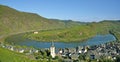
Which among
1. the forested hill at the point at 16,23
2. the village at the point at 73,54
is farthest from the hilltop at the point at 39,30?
the village at the point at 73,54

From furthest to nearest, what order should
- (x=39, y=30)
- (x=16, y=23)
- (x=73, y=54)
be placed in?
1. (x=39, y=30)
2. (x=16, y=23)
3. (x=73, y=54)

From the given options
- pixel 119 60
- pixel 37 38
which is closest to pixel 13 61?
pixel 119 60

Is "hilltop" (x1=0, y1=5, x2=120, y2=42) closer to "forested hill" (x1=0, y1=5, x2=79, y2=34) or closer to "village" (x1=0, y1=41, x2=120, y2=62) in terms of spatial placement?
"forested hill" (x1=0, y1=5, x2=79, y2=34)

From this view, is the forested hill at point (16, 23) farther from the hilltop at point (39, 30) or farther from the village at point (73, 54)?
the village at point (73, 54)

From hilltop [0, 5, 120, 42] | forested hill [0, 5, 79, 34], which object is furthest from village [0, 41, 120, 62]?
forested hill [0, 5, 79, 34]

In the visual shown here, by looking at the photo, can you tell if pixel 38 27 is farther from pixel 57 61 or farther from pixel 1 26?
pixel 57 61

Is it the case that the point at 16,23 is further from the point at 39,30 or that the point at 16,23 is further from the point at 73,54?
the point at 73,54

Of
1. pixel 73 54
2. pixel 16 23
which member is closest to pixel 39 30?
pixel 16 23

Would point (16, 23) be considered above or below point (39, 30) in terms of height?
above

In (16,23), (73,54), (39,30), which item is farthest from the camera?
(39,30)

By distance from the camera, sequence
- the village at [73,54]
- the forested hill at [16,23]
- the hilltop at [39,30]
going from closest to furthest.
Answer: the village at [73,54] → the hilltop at [39,30] → the forested hill at [16,23]

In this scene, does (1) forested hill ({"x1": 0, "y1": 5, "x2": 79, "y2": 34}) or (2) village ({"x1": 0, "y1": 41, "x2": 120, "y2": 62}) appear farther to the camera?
(1) forested hill ({"x1": 0, "y1": 5, "x2": 79, "y2": 34})

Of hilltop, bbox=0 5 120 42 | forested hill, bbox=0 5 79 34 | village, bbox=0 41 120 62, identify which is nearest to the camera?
village, bbox=0 41 120 62
